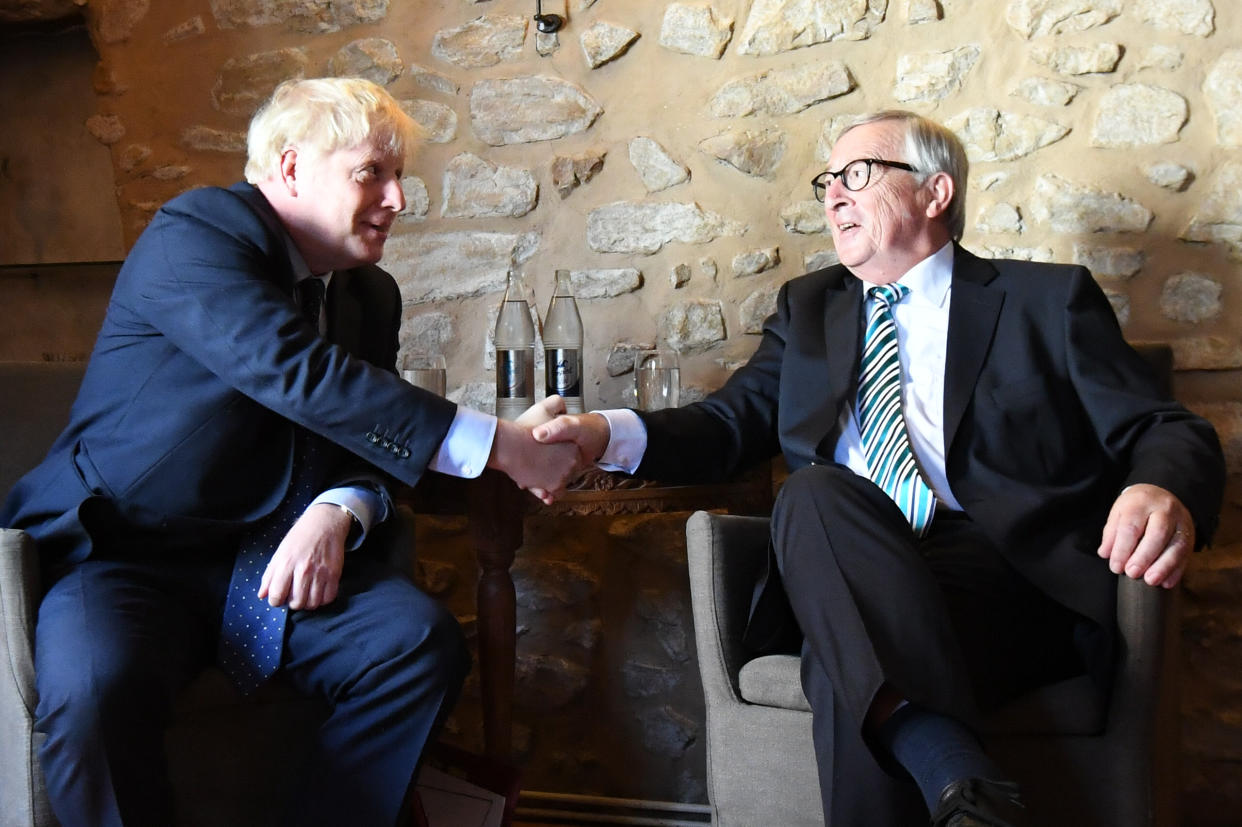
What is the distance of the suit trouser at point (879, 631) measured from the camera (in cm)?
143

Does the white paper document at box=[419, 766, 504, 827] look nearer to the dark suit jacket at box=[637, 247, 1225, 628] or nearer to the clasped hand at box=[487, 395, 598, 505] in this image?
the clasped hand at box=[487, 395, 598, 505]

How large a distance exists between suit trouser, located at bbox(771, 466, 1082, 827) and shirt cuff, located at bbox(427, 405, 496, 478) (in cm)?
45

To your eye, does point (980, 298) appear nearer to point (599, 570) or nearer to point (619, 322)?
point (619, 322)

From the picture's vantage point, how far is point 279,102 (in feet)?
6.27

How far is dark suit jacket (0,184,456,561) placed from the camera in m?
1.66

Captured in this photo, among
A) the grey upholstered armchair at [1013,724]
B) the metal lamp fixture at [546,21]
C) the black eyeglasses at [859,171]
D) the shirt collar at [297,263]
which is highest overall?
the metal lamp fixture at [546,21]

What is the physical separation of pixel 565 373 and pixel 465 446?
0.56 meters

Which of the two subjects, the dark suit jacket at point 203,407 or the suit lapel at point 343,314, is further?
the suit lapel at point 343,314

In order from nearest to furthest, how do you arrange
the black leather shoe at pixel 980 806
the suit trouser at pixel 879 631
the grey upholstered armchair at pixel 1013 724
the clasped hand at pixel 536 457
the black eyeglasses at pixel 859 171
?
1. the black leather shoe at pixel 980 806
2. the suit trouser at pixel 879 631
3. the grey upholstered armchair at pixel 1013 724
4. the clasped hand at pixel 536 457
5. the black eyeglasses at pixel 859 171

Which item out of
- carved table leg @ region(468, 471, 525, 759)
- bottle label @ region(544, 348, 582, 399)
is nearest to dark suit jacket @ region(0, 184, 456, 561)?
carved table leg @ region(468, 471, 525, 759)

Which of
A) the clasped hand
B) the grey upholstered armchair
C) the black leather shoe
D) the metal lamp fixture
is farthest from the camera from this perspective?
the metal lamp fixture

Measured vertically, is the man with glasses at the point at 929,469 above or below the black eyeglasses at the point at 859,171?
Answer: below

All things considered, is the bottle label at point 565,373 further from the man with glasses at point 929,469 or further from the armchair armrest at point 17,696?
the armchair armrest at point 17,696

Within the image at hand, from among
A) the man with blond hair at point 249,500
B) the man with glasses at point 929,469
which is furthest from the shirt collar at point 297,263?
the man with glasses at point 929,469
